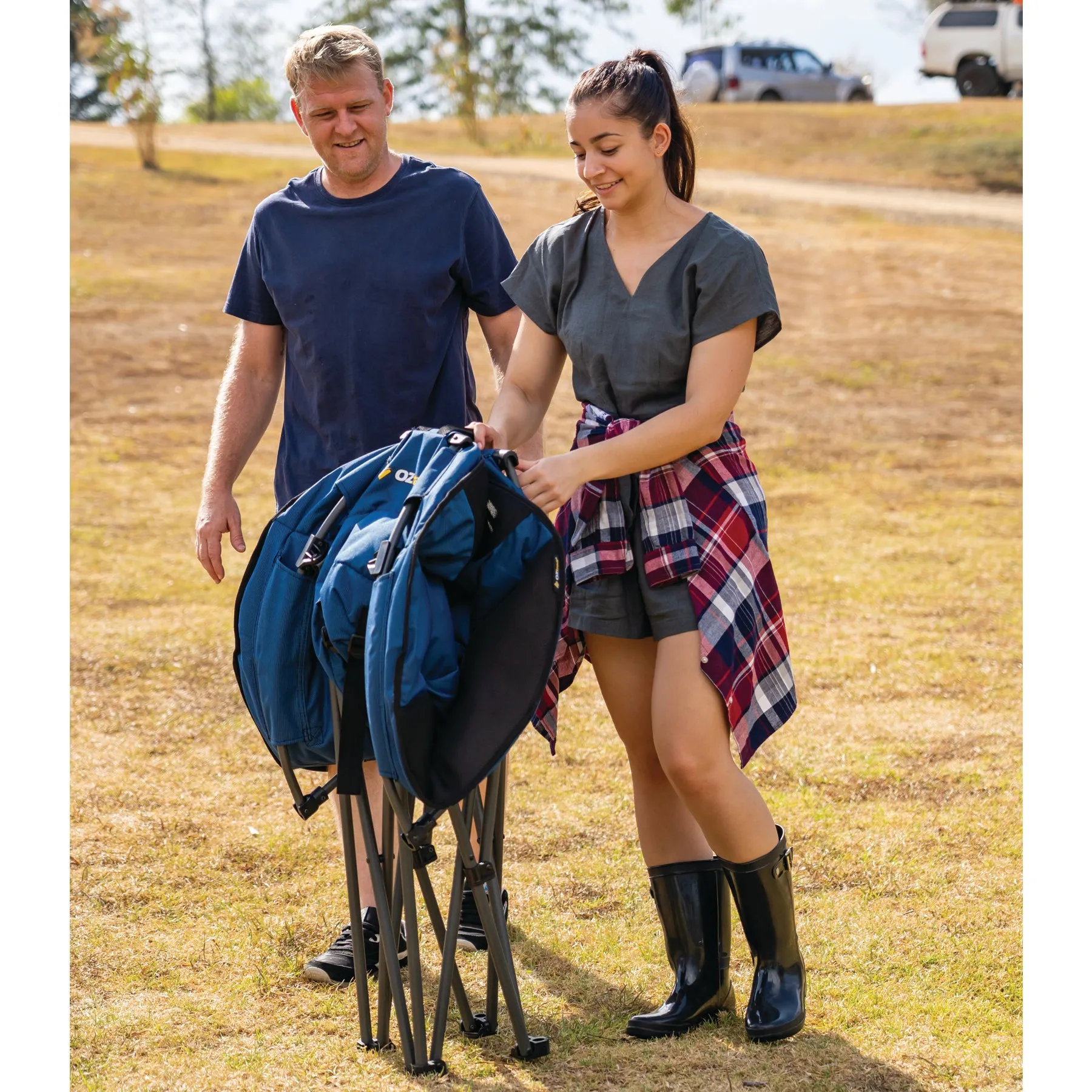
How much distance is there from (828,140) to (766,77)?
7.76m

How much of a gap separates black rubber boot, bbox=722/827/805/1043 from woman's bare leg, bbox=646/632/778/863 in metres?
0.08

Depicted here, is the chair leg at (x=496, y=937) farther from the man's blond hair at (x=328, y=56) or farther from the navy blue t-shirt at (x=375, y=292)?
the man's blond hair at (x=328, y=56)

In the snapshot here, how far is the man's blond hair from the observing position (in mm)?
2971

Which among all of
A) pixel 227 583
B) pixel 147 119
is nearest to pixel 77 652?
pixel 227 583

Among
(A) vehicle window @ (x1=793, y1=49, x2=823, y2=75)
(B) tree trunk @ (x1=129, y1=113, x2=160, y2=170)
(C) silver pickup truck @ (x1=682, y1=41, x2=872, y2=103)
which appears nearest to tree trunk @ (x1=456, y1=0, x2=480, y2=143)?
(B) tree trunk @ (x1=129, y1=113, x2=160, y2=170)

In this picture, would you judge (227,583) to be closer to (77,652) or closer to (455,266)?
(77,652)

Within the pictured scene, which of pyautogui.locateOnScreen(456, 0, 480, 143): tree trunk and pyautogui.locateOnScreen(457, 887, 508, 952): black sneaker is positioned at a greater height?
pyautogui.locateOnScreen(456, 0, 480, 143): tree trunk

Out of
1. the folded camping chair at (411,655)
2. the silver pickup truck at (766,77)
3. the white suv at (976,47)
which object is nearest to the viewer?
the folded camping chair at (411,655)

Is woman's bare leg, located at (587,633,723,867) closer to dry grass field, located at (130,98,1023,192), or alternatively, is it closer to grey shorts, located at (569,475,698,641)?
grey shorts, located at (569,475,698,641)

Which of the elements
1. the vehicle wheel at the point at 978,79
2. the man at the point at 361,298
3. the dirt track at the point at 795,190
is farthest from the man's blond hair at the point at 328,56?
the vehicle wheel at the point at 978,79

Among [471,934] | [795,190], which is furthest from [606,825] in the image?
[795,190]

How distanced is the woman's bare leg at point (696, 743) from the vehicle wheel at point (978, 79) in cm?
2641

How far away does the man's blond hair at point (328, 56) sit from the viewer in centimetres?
297

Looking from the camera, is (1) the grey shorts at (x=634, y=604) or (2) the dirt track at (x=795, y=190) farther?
(2) the dirt track at (x=795, y=190)
